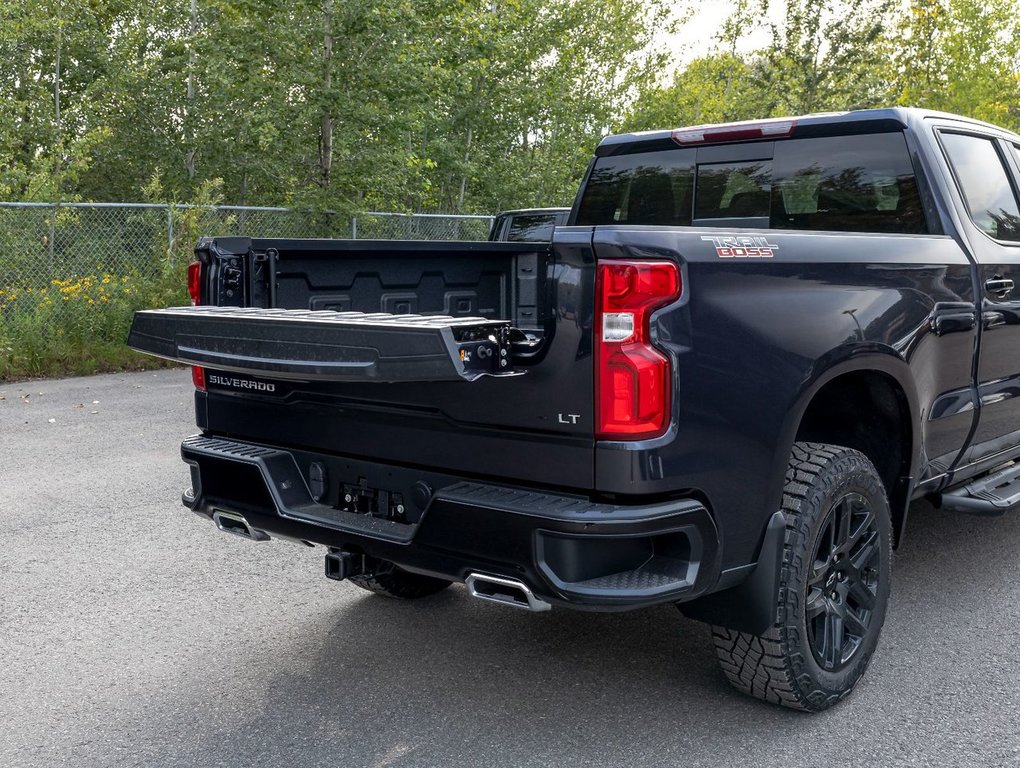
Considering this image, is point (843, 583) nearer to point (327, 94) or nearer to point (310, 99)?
point (327, 94)

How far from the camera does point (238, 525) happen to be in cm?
352

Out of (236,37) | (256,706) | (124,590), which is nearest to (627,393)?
(256,706)

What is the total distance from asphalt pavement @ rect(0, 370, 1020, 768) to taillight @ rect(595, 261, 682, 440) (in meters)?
1.07

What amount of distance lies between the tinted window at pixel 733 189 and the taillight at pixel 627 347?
198 cm

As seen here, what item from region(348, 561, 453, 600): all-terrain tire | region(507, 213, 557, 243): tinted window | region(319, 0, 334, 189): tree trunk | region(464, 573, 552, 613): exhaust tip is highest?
region(319, 0, 334, 189): tree trunk

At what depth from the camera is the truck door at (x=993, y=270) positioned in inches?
169

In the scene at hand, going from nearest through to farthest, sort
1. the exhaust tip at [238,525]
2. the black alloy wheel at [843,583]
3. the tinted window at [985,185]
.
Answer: the black alloy wheel at [843,583] → the exhaust tip at [238,525] → the tinted window at [985,185]

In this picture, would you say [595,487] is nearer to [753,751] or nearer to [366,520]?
[366,520]

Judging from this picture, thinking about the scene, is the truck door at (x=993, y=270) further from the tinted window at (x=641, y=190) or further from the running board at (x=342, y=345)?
the running board at (x=342, y=345)

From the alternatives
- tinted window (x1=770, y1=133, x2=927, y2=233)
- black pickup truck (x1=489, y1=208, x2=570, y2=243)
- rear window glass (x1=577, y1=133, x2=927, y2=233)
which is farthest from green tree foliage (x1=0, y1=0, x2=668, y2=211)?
tinted window (x1=770, y1=133, x2=927, y2=233)

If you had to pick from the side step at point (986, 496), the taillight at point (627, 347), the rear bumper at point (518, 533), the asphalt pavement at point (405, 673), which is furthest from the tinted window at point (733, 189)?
the rear bumper at point (518, 533)

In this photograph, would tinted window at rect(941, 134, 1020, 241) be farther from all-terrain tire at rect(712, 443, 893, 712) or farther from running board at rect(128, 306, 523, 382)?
running board at rect(128, 306, 523, 382)

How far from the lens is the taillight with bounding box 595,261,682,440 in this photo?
2707 mm

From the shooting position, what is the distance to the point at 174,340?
3223 millimetres
